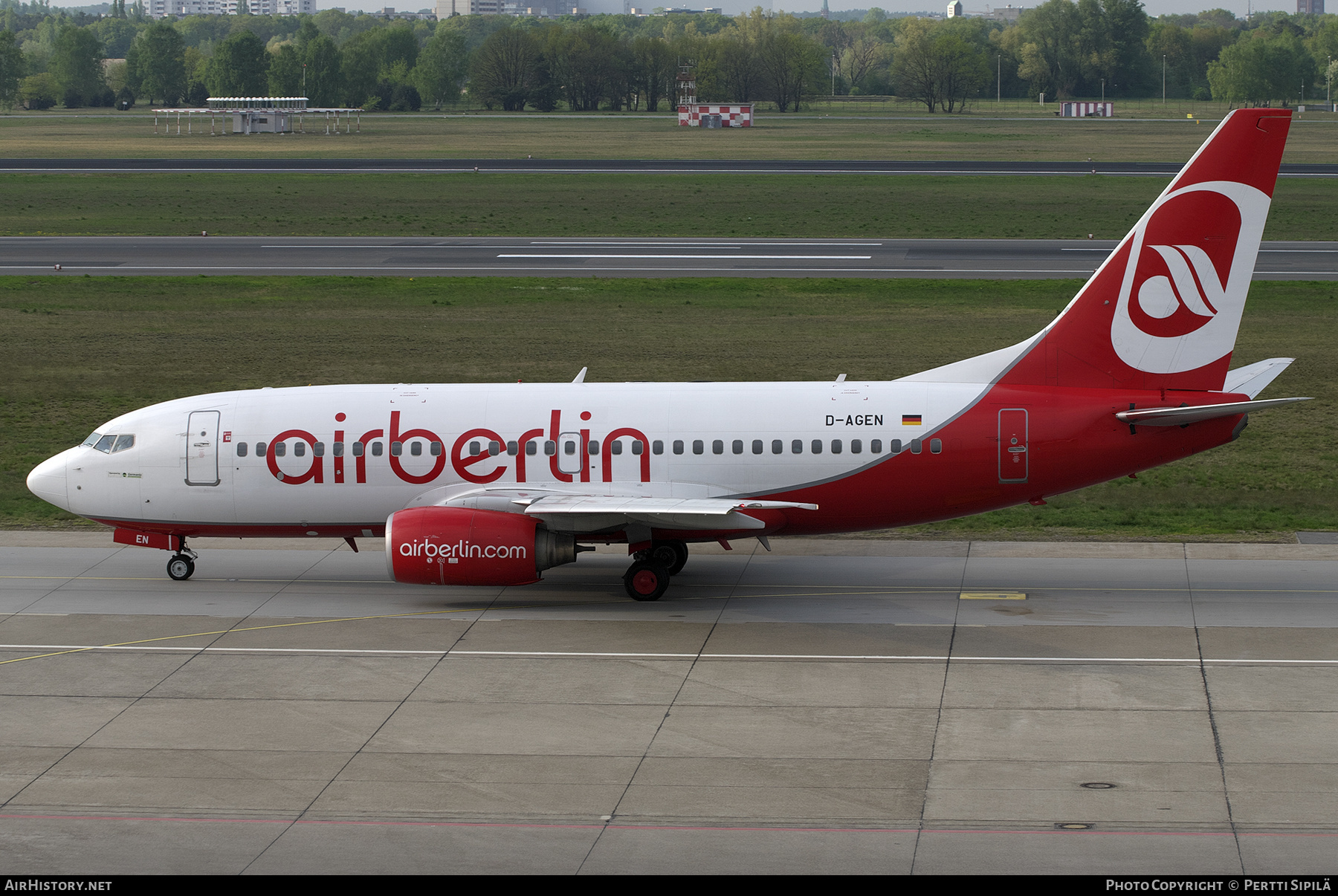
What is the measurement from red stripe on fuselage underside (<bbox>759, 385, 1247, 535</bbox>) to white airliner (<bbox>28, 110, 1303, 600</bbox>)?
0.13 feet

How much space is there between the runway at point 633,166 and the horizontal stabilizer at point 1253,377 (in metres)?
83.3

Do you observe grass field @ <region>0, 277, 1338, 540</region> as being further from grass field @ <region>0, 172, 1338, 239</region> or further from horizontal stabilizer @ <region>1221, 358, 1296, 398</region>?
grass field @ <region>0, 172, 1338, 239</region>

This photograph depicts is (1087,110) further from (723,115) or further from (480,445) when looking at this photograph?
(480,445)

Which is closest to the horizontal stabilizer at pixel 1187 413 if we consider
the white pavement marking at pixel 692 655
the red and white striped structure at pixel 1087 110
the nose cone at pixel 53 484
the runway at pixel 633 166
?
the white pavement marking at pixel 692 655

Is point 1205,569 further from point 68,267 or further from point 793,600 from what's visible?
point 68,267

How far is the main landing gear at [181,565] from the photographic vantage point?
30.1m

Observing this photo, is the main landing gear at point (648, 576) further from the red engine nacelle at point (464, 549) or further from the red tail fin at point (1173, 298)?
the red tail fin at point (1173, 298)

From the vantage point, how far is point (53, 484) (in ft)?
97.0

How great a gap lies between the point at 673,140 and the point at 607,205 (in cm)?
6384

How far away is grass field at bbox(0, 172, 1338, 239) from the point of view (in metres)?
83.2

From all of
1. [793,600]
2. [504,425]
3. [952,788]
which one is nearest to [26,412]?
A: [504,425]

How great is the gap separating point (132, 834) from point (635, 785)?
6375 millimetres

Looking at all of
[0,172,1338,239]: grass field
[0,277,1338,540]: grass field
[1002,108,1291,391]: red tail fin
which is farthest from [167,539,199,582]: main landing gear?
[0,172,1338,239]: grass field

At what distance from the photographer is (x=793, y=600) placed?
28.2 m
